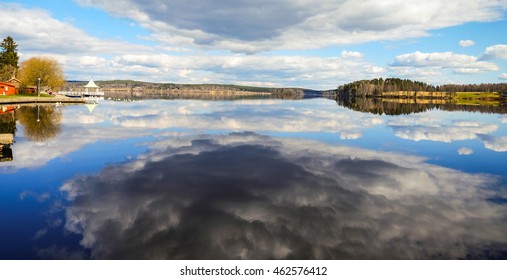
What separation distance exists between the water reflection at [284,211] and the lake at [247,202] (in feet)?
0.19

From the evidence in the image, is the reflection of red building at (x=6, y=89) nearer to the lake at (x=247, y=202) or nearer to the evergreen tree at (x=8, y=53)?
the evergreen tree at (x=8, y=53)

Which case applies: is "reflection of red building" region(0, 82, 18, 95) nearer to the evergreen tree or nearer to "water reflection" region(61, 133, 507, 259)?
the evergreen tree

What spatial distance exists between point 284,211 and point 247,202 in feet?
6.54

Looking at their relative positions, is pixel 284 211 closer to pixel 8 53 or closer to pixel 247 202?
pixel 247 202

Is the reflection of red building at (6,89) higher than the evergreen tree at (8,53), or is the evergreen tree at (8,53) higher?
the evergreen tree at (8,53)

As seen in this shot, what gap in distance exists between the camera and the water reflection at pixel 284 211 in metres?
11.4

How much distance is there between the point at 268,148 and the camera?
30.9 metres

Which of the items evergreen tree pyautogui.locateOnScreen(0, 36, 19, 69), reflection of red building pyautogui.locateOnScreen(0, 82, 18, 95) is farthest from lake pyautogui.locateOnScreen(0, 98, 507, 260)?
evergreen tree pyautogui.locateOnScreen(0, 36, 19, 69)

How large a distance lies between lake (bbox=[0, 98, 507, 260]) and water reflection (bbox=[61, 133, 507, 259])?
0.06 m

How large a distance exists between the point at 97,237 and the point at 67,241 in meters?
0.95

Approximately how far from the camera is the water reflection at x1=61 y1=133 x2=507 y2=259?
37.2 ft

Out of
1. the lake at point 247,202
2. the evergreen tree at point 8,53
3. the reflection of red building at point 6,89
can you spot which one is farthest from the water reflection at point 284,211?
the evergreen tree at point 8,53

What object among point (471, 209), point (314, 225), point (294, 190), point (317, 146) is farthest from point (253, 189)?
point (317, 146)
